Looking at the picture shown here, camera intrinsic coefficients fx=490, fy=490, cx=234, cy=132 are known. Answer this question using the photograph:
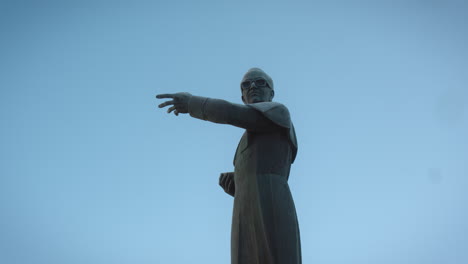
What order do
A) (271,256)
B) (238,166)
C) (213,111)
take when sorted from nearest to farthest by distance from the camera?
(271,256) → (213,111) → (238,166)

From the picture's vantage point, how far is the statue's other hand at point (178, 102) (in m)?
7.30

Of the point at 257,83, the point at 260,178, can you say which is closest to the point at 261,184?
the point at 260,178

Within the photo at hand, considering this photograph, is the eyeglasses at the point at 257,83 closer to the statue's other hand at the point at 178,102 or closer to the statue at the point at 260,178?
the statue at the point at 260,178

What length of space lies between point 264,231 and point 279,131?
62.0 inches

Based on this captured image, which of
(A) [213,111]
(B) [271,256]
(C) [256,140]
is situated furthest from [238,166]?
(B) [271,256]

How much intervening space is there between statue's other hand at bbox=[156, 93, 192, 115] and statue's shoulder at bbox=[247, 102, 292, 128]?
95 cm

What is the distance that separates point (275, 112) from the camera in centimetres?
730

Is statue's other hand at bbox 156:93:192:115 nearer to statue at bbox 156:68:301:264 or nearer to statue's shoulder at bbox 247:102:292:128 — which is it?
statue at bbox 156:68:301:264

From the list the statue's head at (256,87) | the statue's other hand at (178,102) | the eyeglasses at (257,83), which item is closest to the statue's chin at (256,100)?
the statue's head at (256,87)

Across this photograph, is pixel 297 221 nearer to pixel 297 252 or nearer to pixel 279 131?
pixel 297 252

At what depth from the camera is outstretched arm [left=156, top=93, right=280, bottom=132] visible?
7117 mm

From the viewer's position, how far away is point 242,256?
22.9 feet

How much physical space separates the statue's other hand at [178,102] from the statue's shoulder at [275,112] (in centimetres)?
95

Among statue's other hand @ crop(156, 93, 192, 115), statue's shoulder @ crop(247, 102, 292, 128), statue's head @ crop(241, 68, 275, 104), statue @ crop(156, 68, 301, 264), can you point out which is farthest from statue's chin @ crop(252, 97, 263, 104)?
statue's other hand @ crop(156, 93, 192, 115)
